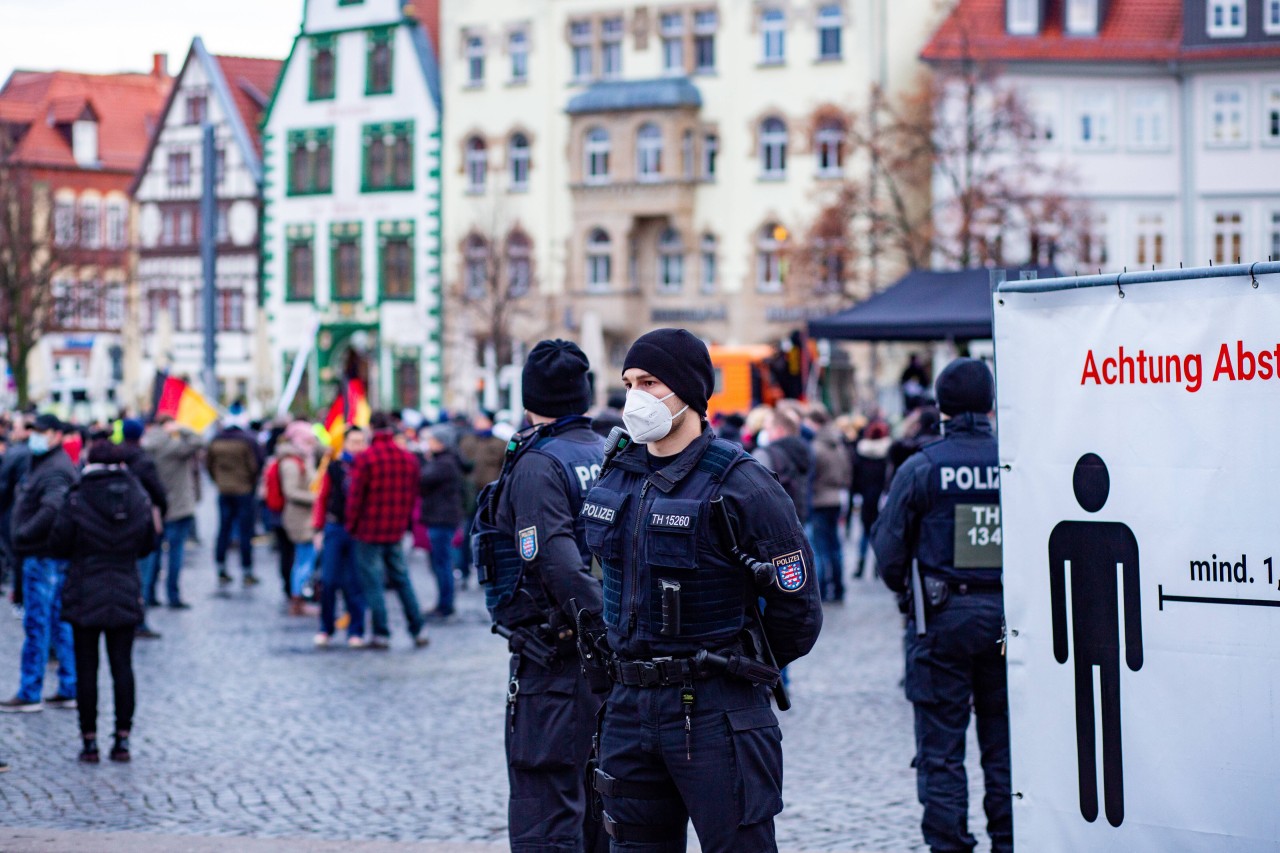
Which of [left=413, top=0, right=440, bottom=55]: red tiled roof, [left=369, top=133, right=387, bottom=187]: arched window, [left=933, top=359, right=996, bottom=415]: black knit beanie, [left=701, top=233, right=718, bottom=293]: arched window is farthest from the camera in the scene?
[left=413, top=0, right=440, bottom=55]: red tiled roof

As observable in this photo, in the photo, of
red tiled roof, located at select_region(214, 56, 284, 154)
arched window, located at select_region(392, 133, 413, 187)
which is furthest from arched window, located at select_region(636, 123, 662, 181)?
red tiled roof, located at select_region(214, 56, 284, 154)

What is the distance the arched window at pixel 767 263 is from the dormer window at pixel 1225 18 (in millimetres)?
12133

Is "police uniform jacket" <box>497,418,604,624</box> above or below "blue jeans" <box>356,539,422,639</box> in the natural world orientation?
above

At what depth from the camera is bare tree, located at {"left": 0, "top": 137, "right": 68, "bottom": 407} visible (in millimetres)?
39938

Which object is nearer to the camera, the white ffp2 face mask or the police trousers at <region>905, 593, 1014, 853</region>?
the white ffp2 face mask

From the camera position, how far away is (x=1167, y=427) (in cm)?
486

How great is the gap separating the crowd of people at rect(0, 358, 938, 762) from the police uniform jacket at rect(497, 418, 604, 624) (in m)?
0.81

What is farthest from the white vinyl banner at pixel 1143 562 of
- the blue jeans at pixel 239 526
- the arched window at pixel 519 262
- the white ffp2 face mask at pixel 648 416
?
the arched window at pixel 519 262

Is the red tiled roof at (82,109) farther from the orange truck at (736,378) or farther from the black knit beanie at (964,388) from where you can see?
the black knit beanie at (964,388)

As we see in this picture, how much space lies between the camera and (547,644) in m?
6.45

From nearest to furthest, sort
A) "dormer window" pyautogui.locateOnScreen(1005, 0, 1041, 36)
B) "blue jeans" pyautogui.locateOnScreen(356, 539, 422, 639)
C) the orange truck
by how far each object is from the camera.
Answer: "blue jeans" pyautogui.locateOnScreen(356, 539, 422, 639) < the orange truck < "dormer window" pyautogui.locateOnScreen(1005, 0, 1041, 36)

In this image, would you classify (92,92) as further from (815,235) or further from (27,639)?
(27,639)

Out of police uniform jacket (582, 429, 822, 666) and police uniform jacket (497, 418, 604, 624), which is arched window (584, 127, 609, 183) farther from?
police uniform jacket (582, 429, 822, 666)

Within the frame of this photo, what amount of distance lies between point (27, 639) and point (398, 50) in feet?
151
